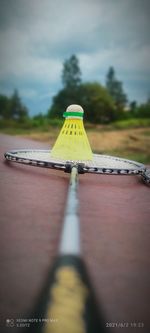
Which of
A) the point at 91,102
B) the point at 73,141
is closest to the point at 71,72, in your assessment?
the point at 91,102

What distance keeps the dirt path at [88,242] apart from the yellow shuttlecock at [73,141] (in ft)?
1.20

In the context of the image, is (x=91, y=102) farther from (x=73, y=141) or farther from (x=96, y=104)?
(x=73, y=141)

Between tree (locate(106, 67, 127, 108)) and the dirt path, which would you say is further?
tree (locate(106, 67, 127, 108))

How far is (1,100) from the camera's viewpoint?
796 inches

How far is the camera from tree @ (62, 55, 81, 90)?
1691cm

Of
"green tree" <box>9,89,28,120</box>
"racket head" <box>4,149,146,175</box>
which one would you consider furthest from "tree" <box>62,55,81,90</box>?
"racket head" <box>4,149,146,175</box>

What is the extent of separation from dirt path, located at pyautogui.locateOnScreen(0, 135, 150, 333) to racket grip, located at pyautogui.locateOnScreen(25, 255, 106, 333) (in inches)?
2.7

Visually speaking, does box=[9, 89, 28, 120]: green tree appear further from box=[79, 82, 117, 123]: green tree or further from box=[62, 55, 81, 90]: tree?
box=[79, 82, 117, 123]: green tree

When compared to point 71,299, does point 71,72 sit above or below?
above

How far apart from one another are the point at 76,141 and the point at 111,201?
0.63 metres

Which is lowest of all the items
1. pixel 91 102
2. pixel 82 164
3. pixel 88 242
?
pixel 88 242

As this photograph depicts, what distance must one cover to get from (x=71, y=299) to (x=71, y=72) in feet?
57.7

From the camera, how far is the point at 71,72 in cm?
1703

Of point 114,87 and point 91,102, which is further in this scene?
point 114,87
